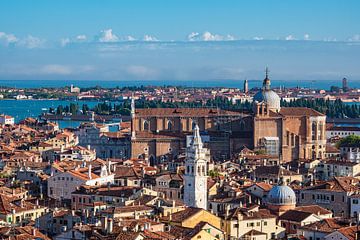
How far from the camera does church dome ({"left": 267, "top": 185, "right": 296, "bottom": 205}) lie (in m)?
24.0

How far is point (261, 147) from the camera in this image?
145 feet

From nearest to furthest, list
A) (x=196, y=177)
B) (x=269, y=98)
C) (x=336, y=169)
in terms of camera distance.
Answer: (x=196, y=177)
(x=336, y=169)
(x=269, y=98)

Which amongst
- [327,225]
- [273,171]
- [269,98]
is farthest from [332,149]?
[327,225]

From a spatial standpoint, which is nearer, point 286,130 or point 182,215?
point 182,215

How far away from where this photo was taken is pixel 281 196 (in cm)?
2406

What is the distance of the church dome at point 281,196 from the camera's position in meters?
24.0

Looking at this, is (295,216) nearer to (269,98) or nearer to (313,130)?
(313,130)

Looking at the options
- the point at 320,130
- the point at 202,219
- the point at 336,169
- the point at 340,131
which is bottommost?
the point at 340,131

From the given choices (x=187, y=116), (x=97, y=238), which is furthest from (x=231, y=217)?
(x=187, y=116)

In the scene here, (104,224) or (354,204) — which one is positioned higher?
(104,224)

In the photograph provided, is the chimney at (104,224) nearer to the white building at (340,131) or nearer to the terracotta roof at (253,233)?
the terracotta roof at (253,233)

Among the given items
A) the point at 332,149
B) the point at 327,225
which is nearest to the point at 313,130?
the point at 332,149

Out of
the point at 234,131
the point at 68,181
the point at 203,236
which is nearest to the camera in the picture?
the point at 203,236

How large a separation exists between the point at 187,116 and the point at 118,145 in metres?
3.85
